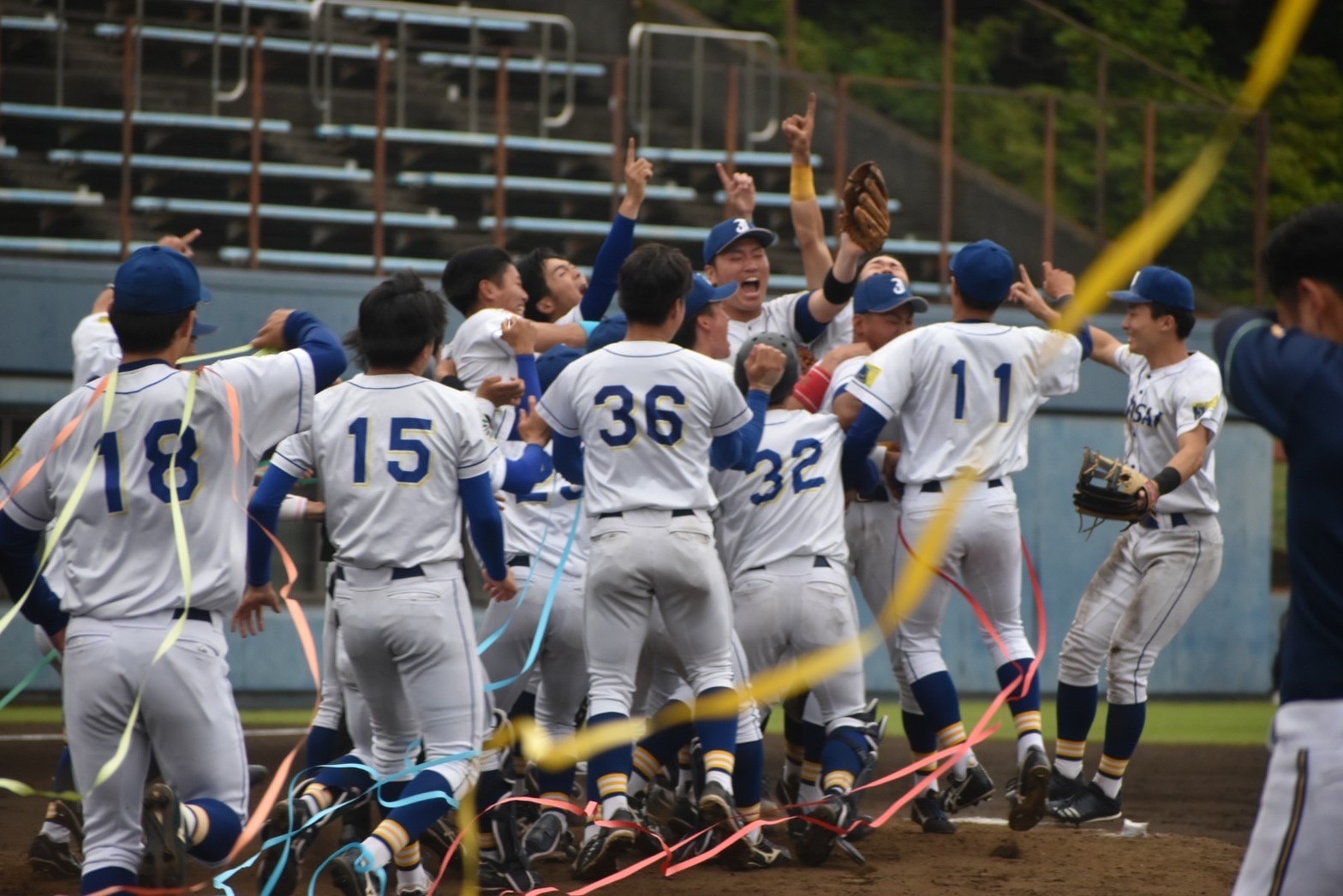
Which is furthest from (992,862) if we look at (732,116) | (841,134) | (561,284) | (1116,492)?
(732,116)

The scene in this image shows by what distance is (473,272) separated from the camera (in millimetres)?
6906

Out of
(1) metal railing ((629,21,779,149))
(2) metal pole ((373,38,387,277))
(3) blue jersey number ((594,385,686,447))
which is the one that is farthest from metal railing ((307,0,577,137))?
(3) blue jersey number ((594,385,686,447))

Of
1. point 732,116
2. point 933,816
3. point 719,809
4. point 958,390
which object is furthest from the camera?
point 732,116

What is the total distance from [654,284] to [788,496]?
1239 mm

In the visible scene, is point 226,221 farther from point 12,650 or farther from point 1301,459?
point 1301,459

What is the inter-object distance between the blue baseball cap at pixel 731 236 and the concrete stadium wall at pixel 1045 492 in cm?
629

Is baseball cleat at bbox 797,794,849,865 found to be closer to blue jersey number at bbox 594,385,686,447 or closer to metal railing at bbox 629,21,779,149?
blue jersey number at bbox 594,385,686,447

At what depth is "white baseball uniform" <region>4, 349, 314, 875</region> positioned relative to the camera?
448 cm

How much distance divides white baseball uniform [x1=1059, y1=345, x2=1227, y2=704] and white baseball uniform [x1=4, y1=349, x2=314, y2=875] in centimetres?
435

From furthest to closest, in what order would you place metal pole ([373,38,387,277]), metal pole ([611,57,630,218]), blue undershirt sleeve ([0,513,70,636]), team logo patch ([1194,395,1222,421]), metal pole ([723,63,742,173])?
1. metal pole ([723,63,742,173])
2. metal pole ([611,57,630,218])
3. metal pole ([373,38,387,277])
4. team logo patch ([1194,395,1222,421])
5. blue undershirt sleeve ([0,513,70,636])

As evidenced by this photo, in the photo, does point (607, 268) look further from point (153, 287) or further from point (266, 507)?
point (153, 287)

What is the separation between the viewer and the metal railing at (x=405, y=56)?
51.3ft

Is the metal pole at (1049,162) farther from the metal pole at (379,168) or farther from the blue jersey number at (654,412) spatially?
the blue jersey number at (654,412)

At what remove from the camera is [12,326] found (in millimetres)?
12641
